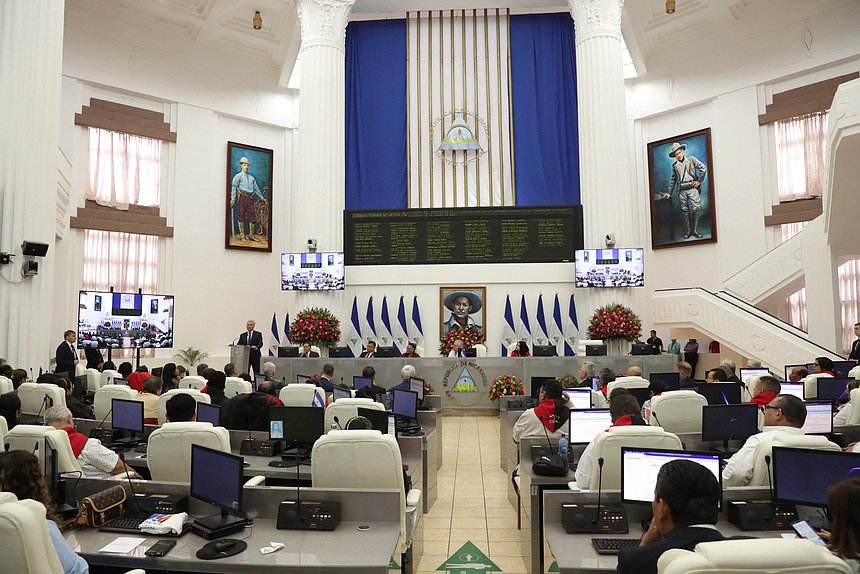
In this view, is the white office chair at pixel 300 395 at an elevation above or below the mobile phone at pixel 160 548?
above

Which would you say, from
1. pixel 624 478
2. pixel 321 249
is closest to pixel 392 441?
pixel 624 478

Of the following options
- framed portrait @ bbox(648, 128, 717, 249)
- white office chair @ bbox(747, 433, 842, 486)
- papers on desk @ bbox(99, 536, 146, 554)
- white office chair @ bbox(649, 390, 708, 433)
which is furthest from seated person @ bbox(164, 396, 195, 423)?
framed portrait @ bbox(648, 128, 717, 249)

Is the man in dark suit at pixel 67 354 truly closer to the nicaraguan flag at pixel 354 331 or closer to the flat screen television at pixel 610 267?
the nicaraguan flag at pixel 354 331

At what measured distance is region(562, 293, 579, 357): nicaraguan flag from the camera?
17.8m

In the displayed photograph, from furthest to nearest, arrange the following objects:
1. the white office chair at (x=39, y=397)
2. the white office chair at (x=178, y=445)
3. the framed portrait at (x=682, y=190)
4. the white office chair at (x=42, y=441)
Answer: the framed portrait at (x=682, y=190) → the white office chair at (x=39, y=397) → the white office chair at (x=178, y=445) → the white office chair at (x=42, y=441)

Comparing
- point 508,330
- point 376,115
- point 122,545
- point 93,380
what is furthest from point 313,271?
point 122,545

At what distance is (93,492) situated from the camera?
4.04 m

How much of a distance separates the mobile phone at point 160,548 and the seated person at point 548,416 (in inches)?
138

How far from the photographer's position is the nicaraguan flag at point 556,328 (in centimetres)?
1791

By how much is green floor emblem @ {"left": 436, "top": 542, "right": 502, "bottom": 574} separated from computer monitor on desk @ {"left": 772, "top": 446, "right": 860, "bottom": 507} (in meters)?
2.34

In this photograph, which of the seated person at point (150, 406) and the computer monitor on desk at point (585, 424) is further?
the seated person at point (150, 406)

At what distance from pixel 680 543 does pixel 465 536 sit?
384cm

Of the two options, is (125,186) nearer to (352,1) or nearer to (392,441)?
(352,1)

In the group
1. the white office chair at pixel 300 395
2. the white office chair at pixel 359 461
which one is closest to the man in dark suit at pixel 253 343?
the white office chair at pixel 300 395
